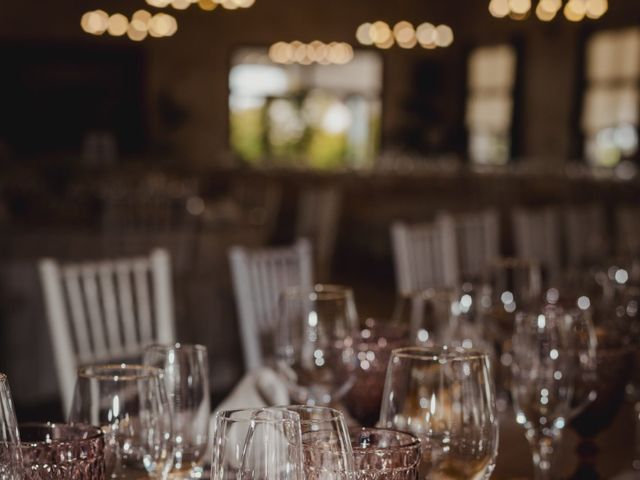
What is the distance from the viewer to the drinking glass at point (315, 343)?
1493 millimetres

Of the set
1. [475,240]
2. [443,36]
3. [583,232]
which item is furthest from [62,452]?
[443,36]

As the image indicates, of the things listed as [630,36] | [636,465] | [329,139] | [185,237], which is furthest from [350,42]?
[636,465]

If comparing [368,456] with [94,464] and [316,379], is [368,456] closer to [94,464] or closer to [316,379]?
[94,464]

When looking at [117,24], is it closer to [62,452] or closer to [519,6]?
[519,6]

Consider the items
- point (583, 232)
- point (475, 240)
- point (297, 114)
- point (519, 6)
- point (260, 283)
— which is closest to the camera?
point (260, 283)

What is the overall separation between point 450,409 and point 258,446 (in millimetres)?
294

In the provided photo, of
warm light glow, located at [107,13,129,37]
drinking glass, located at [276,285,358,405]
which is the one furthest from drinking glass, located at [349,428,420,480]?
warm light glow, located at [107,13,129,37]

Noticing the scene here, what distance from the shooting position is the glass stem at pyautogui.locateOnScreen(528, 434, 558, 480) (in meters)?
1.33

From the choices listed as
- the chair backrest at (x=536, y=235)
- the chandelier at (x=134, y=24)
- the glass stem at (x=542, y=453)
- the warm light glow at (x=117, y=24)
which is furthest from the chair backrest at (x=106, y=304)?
the warm light glow at (x=117, y=24)

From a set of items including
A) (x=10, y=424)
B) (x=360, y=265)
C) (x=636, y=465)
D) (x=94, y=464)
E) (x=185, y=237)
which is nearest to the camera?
(x=10, y=424)

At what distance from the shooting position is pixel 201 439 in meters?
1.12

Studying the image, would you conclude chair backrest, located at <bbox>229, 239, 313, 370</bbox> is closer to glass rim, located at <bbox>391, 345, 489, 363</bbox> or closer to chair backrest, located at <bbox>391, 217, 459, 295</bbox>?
chair backrest, located at <bbox>391, 217, 459, 295</bbox>

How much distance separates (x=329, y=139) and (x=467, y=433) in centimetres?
1387

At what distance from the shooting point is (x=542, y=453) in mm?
1360
